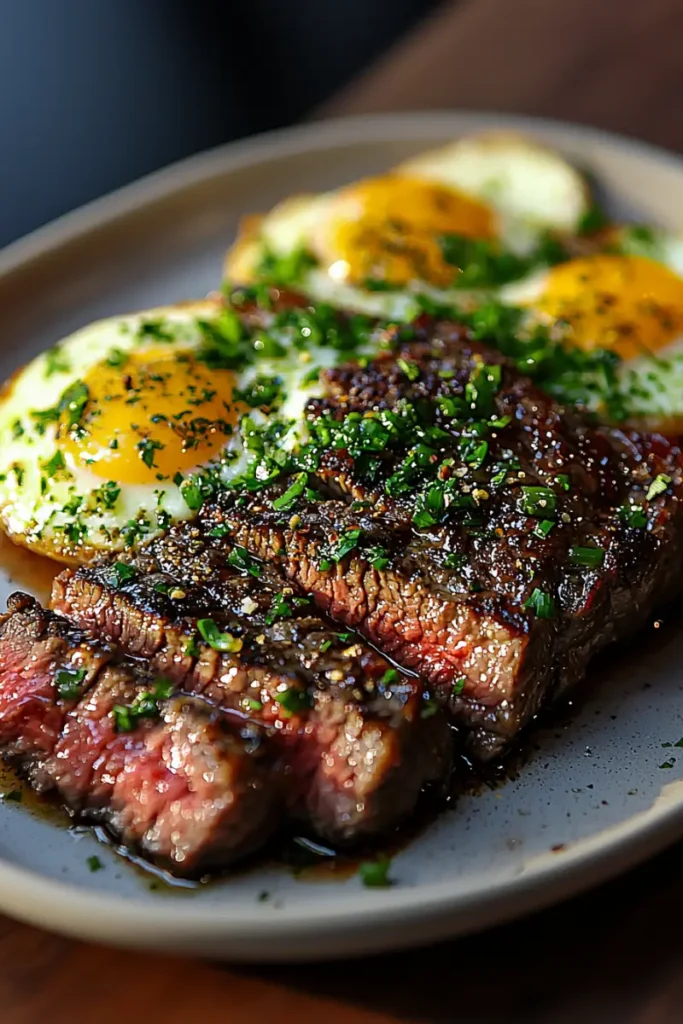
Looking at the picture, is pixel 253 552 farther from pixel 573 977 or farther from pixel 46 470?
pixel 573 977

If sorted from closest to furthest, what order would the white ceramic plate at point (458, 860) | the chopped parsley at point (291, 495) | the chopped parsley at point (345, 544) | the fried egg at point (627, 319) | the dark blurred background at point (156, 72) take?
the white ceramic plate at point (458, 860)
the chopped parsley at point (345, 544)
the chopped parsley at point (291, 495)
the fried egg at point (627, 319)
the dark blurred background at point (156, 72)

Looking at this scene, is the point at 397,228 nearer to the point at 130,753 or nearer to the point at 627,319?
the point at 627,319

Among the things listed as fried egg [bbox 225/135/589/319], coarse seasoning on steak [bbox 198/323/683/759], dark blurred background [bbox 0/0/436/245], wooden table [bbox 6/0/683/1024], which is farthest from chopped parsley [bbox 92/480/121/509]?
dark blurred background [bbox 0/0/436/245]

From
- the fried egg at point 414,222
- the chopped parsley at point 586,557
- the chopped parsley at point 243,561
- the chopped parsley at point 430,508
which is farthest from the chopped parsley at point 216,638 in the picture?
A: the fried egg at point 414,222

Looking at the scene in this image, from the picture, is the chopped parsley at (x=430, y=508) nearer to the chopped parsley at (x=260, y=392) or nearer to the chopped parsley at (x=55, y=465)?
the chopped parsley at (x=260, y=392)

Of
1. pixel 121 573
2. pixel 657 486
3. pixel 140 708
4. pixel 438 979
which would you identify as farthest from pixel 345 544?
pixel 438 979

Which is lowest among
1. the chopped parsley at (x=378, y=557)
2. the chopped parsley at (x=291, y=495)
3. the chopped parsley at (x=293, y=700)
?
the chopped parsley at (x=293, y=700)
